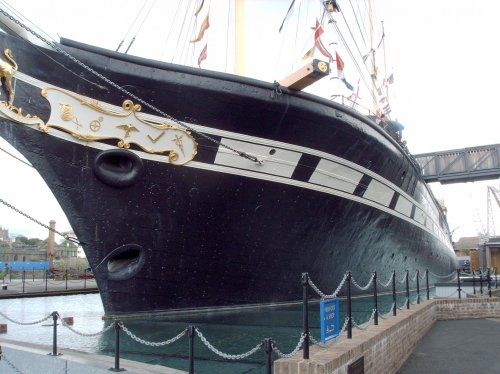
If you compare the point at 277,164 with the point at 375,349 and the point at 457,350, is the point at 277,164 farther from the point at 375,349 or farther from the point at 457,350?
the point at 457,350

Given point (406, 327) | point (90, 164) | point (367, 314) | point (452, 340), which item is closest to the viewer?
point (406, 327)

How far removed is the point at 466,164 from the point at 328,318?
19131 millimetres

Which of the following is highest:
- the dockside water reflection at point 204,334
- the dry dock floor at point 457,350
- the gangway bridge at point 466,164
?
the gangway bridge at point 466,164

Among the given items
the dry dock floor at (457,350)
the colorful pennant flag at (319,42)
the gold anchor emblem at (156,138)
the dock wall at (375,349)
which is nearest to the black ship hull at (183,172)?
the gold anchor emblem at (156,138)

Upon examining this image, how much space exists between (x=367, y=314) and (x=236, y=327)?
283cm

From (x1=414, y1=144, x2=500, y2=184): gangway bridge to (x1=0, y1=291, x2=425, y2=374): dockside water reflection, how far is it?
13.4m

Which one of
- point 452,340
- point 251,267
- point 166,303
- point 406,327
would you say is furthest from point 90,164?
point 452,340

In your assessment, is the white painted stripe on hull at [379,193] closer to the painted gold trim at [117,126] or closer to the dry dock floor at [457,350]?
the dry dock floor at [457,350]

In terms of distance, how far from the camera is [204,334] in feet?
21.6

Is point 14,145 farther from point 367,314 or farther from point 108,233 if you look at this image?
point 367,314

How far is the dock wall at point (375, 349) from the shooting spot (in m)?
3.69

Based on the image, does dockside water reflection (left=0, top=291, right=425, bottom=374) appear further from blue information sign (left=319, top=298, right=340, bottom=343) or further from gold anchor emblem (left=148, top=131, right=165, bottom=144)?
gold anchor emblem (left=148, top=131, right=165, bottom=144)

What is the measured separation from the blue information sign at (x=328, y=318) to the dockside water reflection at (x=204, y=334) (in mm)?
890

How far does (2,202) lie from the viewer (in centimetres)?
672
